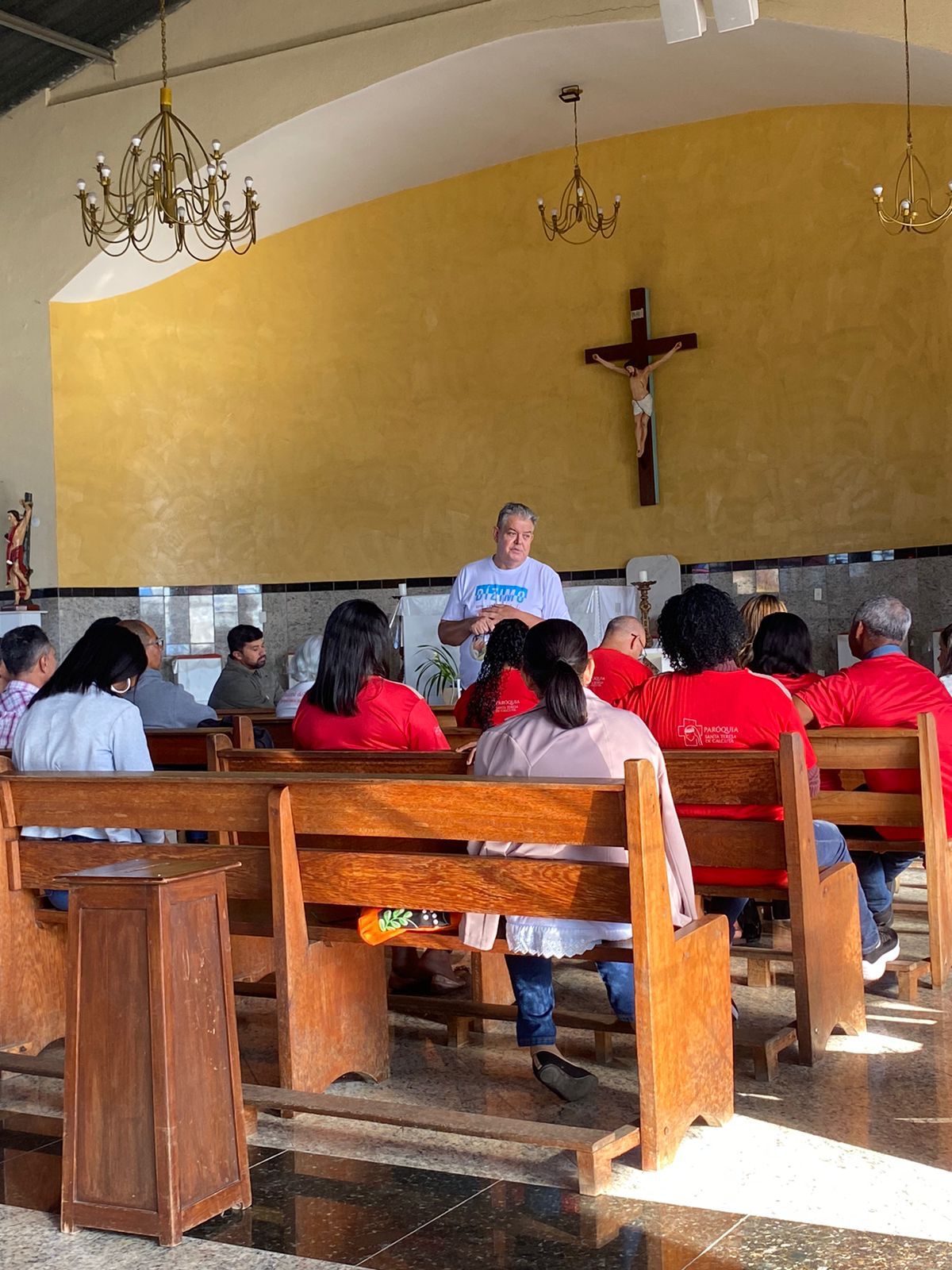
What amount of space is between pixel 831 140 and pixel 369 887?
683 centimetres

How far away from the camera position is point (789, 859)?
3.28 meters

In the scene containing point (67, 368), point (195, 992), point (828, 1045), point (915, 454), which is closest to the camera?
point (195, 992)

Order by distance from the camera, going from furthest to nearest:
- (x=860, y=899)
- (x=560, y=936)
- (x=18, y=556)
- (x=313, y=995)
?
(x=18, y=556), (x=860, y=899), (x=313, y=995), (x=560, y=936)

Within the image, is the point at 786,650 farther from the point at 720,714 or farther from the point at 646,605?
the point at 646,605

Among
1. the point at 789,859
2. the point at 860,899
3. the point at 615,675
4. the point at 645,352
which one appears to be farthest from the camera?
the point at 645,352

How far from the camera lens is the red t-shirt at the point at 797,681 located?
4.48 metres

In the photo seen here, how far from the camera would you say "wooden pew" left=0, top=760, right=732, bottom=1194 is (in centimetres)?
264

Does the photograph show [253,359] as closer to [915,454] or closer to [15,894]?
[915,454]

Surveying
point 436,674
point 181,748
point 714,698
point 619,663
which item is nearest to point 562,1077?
point 714,698

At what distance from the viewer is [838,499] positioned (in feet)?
27.8

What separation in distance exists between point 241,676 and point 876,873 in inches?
159

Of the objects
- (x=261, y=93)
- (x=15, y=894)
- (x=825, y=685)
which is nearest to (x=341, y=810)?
(x=15, y=894)

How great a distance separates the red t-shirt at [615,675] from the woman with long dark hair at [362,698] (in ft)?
2.81

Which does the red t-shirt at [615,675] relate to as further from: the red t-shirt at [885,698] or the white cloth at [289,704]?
the white cloth at [289,704]
